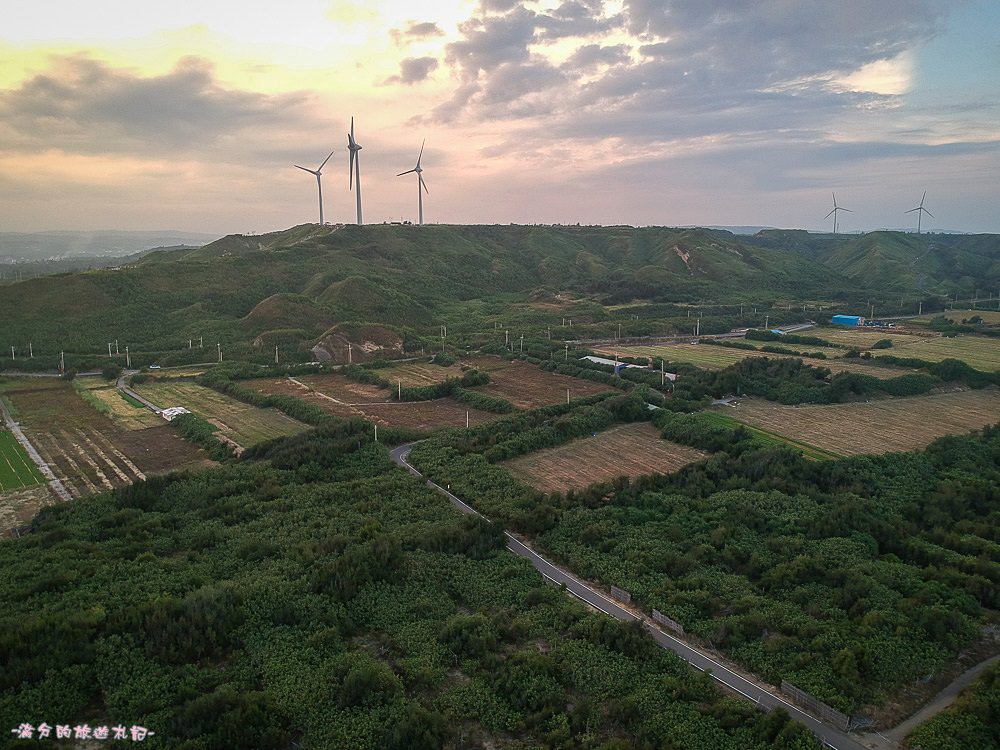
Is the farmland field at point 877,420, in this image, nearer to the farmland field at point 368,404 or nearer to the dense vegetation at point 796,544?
the dense vegetation at point 796,544

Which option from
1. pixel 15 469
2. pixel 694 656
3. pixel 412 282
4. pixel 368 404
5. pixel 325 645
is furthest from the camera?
pixel 412 282

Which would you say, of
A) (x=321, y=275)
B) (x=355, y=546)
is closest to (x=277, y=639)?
(x=355, y=546)

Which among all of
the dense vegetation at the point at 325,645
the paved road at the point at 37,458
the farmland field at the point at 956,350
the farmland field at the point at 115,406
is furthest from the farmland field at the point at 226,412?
the farmland field at the point at 956,350

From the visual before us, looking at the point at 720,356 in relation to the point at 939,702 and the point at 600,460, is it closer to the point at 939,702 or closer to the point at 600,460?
the point at 600,460

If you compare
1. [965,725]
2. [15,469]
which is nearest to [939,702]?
[965,725]

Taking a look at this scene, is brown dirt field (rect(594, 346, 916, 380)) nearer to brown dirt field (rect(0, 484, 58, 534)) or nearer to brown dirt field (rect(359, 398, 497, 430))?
brown dirt field (rect(359, 398, 497, 430))

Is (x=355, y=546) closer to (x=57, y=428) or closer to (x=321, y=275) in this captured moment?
(x=57, y=428)

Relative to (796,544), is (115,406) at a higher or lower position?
higher

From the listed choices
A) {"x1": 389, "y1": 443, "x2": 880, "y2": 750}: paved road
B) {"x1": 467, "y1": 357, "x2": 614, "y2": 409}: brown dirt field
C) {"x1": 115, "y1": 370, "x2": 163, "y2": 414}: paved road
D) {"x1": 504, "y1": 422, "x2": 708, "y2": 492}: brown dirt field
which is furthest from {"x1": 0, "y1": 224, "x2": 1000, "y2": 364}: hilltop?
{"x1": 389, "y1": 443, "x2": 880, "y2": 750}: paved road
